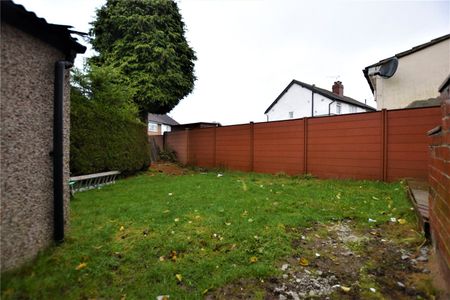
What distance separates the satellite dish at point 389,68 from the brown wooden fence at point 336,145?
12.0 feet

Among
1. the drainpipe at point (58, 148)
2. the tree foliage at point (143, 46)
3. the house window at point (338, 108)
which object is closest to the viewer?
the drainpipe at point (58, 148)

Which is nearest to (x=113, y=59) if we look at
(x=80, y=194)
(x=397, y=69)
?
(x=80, y=194)

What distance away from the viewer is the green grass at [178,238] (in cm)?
234

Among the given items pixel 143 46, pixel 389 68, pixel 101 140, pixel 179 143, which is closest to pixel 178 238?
pixel 101 140

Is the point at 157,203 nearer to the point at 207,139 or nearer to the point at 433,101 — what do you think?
the point at 207,139

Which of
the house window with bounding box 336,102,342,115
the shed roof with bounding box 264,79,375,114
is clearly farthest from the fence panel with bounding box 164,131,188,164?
the house window with bounding box 336,102,342,115

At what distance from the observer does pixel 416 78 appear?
9688 millimetres

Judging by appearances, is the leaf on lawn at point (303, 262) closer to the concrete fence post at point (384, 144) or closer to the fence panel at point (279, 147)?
the concrete fence post at point (384, 144)

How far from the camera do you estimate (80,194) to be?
6.45 m

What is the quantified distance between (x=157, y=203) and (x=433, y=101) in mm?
9901

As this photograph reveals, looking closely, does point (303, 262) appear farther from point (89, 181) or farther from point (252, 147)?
point (252, 147)

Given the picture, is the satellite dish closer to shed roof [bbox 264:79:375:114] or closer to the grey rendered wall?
the grey rendered wall

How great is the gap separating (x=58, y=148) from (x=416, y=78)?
11.7 m

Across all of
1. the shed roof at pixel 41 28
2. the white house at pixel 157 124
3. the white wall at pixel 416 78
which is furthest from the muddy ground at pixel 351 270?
the white house at pixel 157 124
